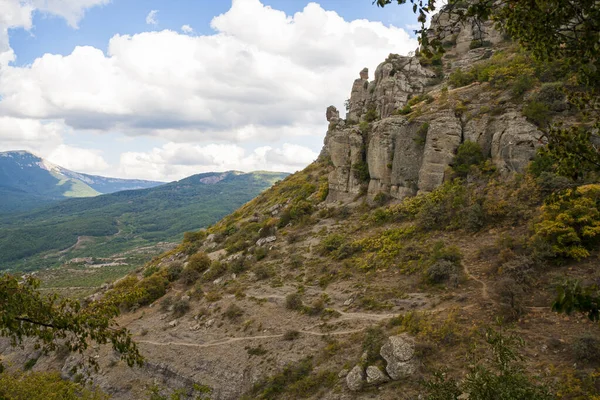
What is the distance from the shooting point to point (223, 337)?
2383 cm

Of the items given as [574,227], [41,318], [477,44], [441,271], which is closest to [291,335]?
[441,271]

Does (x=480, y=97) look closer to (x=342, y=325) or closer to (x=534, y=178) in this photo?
(x=534, y=178)

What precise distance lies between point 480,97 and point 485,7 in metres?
28.5

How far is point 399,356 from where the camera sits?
14281 millimetres

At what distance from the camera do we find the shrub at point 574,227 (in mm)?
16562

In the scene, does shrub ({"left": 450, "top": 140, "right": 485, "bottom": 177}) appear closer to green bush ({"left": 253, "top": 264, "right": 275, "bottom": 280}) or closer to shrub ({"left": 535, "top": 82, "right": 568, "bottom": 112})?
shrub ({"left": 535, "top": 82, "right": 568, "bottom": 112})

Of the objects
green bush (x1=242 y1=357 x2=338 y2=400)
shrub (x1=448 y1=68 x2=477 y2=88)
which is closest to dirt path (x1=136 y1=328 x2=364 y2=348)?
green bush (x1=242 y1=357 x2=338 y2=400)

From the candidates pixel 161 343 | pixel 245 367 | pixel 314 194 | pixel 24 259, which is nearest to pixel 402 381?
pixel 245 367

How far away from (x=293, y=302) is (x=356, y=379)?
9.54 meters

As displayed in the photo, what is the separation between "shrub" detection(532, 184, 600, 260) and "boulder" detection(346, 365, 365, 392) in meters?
10.8

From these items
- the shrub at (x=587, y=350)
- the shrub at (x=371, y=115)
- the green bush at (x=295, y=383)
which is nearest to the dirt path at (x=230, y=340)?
the green bush at (x=295, y=383)

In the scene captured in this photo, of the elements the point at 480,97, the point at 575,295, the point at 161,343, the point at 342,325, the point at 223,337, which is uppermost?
the point at 480,97

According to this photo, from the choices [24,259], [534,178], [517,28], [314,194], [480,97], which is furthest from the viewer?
[24,259]

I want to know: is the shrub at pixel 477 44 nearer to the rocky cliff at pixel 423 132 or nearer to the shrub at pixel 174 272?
the rocky cliff at pixel 423 132
